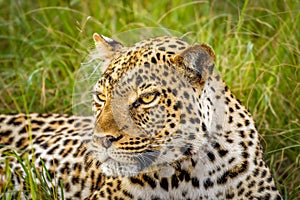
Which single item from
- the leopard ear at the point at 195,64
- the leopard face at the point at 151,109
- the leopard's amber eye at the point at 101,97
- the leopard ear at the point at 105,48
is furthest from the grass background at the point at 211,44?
the leopard ear at the point at 195,64

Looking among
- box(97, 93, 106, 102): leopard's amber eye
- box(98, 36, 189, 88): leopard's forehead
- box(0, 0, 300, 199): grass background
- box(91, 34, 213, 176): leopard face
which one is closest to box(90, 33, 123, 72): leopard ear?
box(98, 36, 189, 88): leopard's forehead

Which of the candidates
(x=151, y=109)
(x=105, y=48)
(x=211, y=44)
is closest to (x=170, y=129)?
(x=151, y=109)

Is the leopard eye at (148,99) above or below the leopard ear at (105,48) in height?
below

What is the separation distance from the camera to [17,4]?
10203mm

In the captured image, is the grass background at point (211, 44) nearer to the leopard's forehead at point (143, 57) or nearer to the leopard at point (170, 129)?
the leopard at point (170, 129)

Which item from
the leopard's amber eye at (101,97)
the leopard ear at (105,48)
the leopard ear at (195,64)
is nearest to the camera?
the leopard ear at (195,64)

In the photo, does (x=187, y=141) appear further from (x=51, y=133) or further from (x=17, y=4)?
(x=17, y=4)

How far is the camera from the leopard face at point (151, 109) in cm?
535

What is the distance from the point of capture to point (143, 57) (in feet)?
17.9

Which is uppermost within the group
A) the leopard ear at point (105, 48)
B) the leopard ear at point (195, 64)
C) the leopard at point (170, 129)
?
the leopard ear at point (105, 48)

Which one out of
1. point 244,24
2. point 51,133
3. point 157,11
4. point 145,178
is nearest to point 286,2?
point 244,24

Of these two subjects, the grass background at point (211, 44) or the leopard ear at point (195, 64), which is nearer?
the leopard ear at point (195, 64)

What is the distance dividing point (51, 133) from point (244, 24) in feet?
8.79

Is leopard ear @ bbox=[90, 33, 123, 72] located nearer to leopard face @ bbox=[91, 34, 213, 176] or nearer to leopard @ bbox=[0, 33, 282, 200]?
leopard @ bbox=[0, 33, 282, 200]
